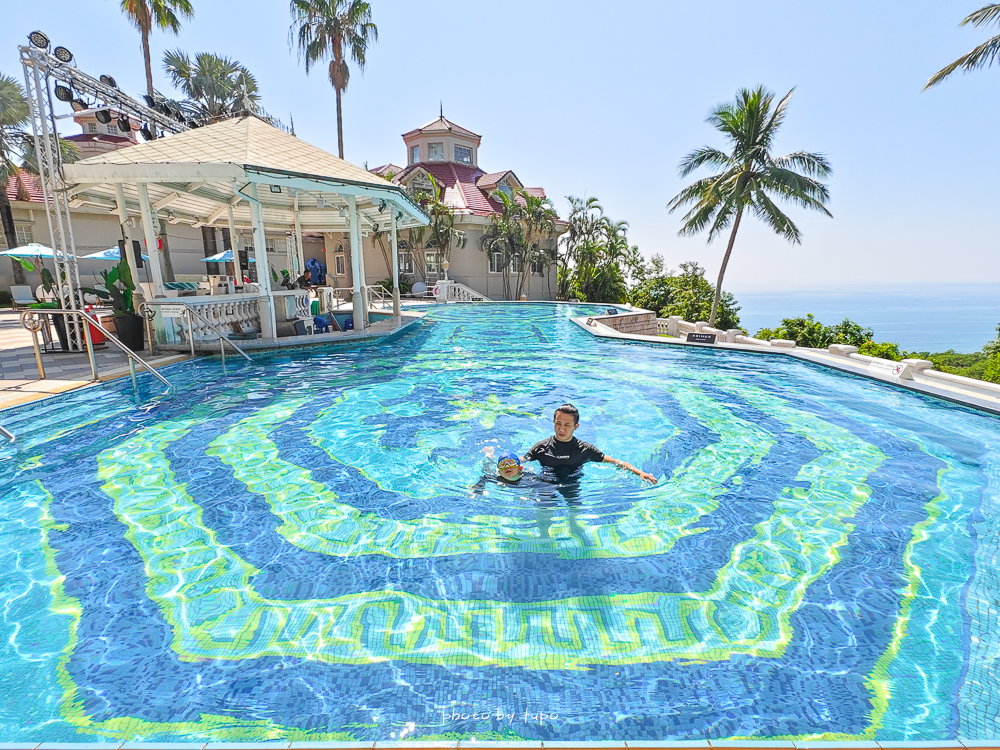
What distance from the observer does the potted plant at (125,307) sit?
36.4 feet

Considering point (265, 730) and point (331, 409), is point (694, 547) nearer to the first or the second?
point (265, 730)

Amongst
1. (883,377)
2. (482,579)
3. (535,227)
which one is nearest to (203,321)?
(482,579)

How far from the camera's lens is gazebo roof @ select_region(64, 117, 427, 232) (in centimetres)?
1062

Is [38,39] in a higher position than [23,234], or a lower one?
higher

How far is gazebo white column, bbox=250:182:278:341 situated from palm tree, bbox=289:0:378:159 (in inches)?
775

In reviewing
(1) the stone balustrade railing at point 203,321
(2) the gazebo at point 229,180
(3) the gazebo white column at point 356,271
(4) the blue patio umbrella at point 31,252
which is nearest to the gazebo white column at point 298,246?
(2) the gazebo at point 229,180

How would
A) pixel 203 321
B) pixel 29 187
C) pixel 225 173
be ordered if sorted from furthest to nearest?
pixel 29 187 → pixel 203 321 → pixel 225 173

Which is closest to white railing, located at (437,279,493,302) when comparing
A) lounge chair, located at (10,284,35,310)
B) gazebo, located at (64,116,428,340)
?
gazebo, located at (64,116,428,340)

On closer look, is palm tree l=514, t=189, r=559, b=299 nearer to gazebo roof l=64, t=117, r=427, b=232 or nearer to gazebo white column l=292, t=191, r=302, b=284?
gazebo roof l=64, t=117, r=427, b=232

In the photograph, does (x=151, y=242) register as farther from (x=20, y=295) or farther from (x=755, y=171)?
(x=755, y=171)

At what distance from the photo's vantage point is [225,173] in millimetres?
10578

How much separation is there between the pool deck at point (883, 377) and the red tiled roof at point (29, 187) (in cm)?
2877

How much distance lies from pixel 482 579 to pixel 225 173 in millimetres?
10584

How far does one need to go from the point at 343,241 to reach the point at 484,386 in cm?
2691
